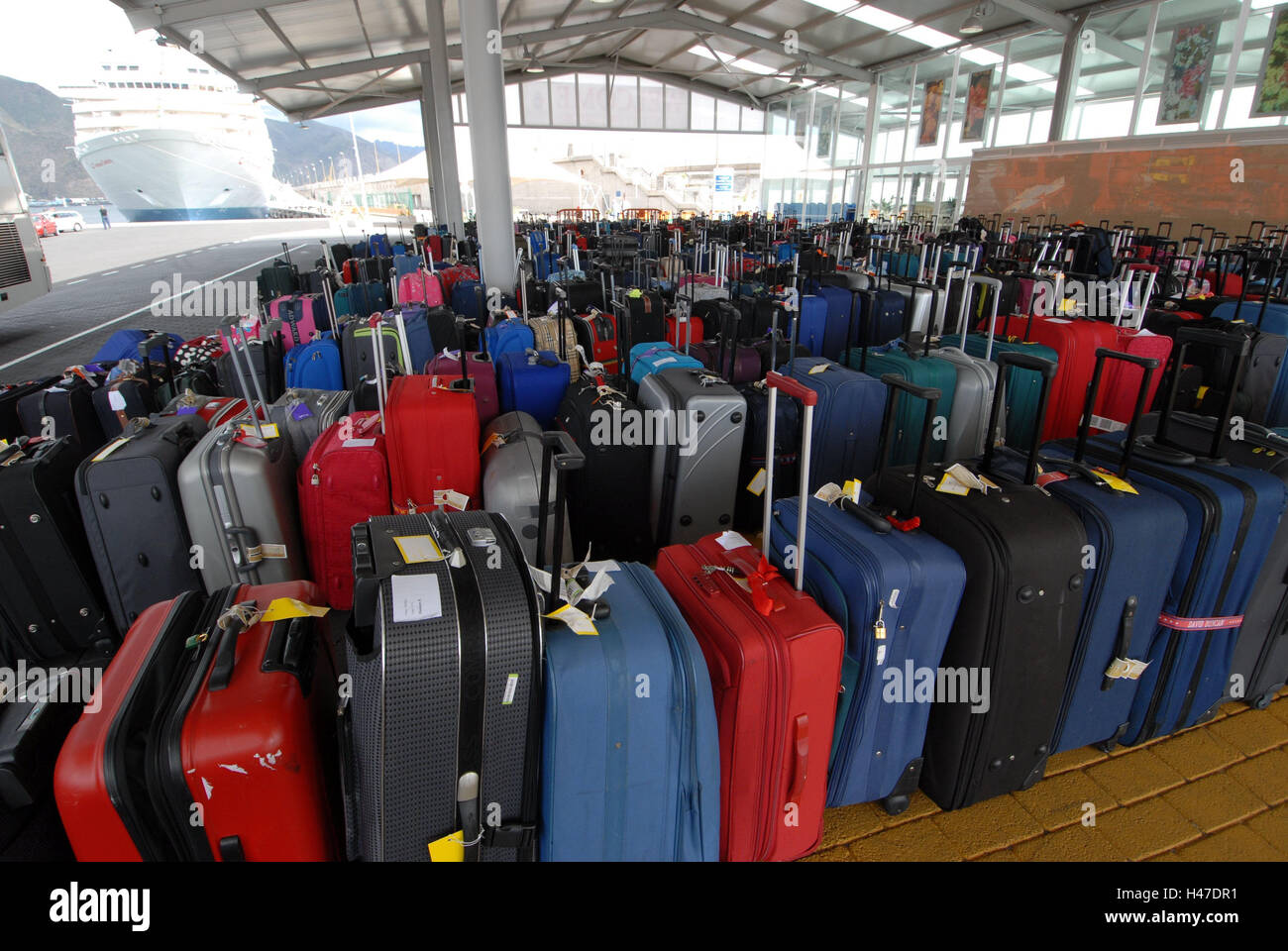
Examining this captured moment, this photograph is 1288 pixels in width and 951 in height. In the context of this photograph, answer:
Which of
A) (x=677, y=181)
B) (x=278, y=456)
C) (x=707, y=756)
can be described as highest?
(x=677, y=181)

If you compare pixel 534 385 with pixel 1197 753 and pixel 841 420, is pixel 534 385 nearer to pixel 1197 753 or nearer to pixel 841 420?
pixel 841 420

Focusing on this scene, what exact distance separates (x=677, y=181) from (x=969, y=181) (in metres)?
22.9

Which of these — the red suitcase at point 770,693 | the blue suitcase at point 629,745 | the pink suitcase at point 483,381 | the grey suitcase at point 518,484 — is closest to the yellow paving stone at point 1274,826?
the red suitcase at point 770,693

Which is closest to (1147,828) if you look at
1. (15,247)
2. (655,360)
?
(655,360)

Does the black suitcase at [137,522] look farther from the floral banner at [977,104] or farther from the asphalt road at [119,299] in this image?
the floral banner at [977,104]

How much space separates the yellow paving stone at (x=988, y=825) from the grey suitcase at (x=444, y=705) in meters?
1.31

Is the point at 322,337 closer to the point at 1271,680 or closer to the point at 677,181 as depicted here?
the point at 1271,680

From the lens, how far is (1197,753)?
2.27 metres

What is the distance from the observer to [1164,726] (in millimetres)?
2266

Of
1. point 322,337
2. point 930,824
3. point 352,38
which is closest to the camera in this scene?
point 930,824

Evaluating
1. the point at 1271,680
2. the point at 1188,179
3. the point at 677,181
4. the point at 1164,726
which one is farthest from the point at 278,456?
the point at 677,181

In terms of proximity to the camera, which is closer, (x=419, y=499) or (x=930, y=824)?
(x=930, y=824)

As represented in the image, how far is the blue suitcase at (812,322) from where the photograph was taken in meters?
5.46

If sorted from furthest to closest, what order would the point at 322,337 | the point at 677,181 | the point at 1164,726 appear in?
the point at 677,181, the point at 322,337, the point at 1164,726
